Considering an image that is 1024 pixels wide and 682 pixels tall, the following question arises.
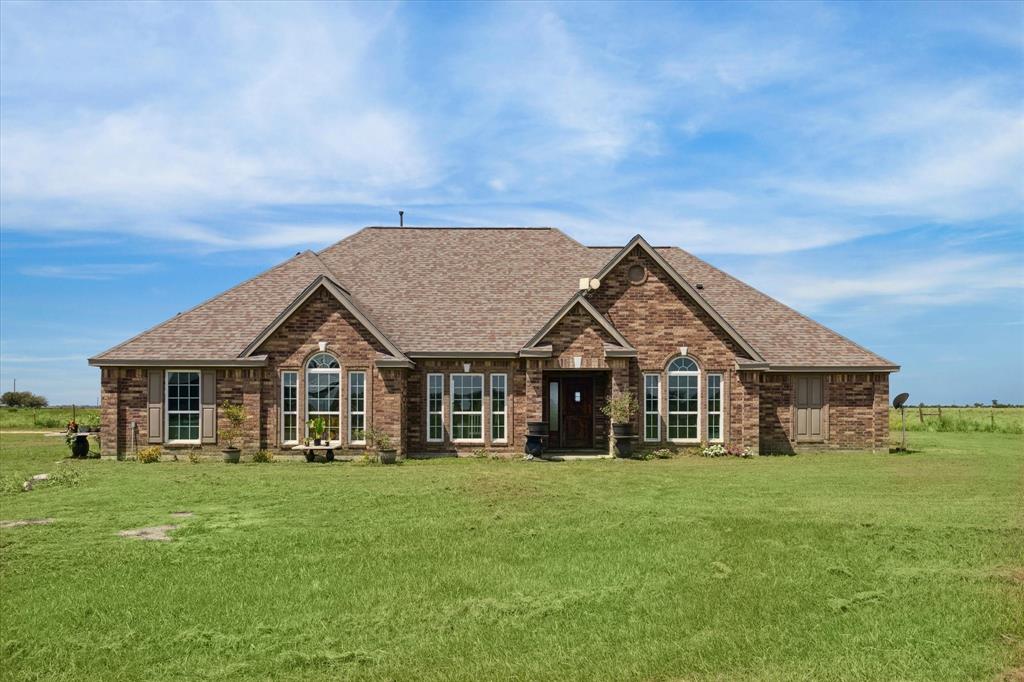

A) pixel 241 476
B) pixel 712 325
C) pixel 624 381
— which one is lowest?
pixel 241 476

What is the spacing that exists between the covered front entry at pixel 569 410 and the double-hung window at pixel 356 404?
271 inches

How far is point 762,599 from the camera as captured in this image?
9523 millimetres

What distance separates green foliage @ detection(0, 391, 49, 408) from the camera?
300 ft

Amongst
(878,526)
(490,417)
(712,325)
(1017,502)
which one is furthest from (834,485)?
(490,417)

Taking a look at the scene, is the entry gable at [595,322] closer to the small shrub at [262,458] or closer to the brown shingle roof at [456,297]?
the brown shingle roof at [456,297]

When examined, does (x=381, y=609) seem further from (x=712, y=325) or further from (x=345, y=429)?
(x=712, y=325)

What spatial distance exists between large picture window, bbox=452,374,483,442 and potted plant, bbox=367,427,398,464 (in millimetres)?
2691

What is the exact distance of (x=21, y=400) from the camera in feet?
301

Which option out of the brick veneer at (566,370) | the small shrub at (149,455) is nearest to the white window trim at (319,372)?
the brick veneer at (566,370)

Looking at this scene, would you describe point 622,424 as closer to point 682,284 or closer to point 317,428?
point 682,284

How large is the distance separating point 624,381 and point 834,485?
9390 millimetres

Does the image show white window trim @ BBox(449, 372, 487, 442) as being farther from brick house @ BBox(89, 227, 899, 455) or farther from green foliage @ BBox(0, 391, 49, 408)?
green foliage @ BBox(0, 391, 49, 408)

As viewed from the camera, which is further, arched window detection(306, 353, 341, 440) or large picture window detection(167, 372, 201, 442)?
large picture window detection(167, 372, 201, 442)

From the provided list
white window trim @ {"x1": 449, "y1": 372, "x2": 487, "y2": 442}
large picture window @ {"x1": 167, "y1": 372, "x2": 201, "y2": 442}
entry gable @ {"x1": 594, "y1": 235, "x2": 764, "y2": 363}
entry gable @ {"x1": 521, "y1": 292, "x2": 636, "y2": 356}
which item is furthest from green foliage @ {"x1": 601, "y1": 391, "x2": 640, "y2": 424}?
large picture window @ {"x1": 167, "y1": 372, "x2": 201, "y2": 442}
